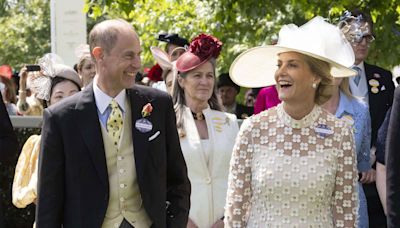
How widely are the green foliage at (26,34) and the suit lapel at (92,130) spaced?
27460 millimetres

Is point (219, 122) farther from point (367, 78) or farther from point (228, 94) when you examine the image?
point (228, 94)

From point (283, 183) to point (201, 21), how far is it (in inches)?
361

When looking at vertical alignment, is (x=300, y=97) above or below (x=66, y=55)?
above

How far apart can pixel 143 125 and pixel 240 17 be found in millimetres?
8484

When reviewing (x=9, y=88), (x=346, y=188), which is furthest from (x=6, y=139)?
(x=9, y=88)

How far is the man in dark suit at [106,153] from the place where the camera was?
586 centimetres

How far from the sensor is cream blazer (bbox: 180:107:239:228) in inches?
303

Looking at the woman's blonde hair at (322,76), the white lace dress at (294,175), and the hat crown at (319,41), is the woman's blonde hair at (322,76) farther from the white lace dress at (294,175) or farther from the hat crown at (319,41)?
the white lace dress at (294,175)

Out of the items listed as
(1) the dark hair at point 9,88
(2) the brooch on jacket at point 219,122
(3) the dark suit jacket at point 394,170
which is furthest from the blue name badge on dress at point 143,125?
(1) the dark hair at point 9,88

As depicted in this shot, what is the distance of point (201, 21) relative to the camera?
1502cm

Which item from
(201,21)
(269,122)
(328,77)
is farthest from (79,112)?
(201,21)

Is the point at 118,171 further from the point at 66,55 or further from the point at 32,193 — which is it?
the point at 66,55

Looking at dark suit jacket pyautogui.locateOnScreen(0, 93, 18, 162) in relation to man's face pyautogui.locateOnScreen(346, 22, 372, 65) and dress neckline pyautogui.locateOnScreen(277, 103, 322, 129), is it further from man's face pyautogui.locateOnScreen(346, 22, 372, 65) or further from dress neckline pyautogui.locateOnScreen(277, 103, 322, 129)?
man's face pyautogui.locateOnScreen(346, 22, 372, 65)

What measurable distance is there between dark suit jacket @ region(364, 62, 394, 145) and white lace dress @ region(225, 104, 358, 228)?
2847mm
